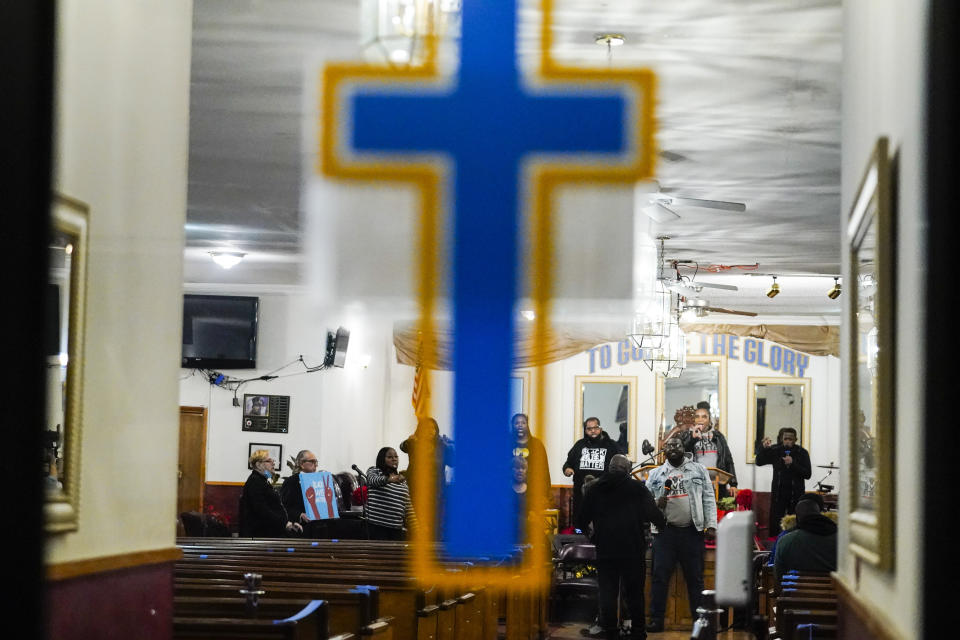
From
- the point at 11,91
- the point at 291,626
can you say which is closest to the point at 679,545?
the point at 291,626

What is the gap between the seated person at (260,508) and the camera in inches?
406

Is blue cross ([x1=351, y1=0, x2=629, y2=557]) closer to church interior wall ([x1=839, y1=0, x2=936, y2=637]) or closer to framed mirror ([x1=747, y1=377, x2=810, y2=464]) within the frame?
church interior wall ([x1=839, y1=0, x2=936, y2=637])

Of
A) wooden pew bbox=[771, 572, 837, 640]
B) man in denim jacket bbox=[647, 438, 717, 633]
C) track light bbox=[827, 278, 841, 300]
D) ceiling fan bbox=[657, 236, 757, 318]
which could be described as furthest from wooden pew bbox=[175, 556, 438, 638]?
track light bbox=[827, 278, 841, 300]

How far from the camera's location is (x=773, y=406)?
51.1ft

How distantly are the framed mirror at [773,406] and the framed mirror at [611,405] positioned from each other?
139 cm

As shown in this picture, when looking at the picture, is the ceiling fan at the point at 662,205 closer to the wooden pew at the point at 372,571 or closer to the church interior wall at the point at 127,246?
the wooden pew at the point at 372,571

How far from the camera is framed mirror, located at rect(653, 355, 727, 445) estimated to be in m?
15.6

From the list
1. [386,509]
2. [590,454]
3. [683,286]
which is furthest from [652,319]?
[590,454]

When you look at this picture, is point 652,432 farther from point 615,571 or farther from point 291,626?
point 291,626

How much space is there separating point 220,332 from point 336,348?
49.1 inches

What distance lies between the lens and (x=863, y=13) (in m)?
3.28

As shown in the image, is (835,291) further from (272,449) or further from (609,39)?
(609,39)

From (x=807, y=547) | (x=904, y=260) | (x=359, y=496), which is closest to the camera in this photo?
(x=904, y=260)

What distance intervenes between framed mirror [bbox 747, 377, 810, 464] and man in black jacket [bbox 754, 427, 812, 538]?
1.04 m
